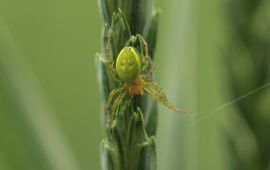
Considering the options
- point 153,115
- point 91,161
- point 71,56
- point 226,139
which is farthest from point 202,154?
point 153,115

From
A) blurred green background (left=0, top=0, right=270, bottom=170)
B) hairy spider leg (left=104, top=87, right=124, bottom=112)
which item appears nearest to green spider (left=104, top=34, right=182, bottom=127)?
hairy spider leg (left=104, top=87, right=124, bottom=112)

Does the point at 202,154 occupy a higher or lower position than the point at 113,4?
lower

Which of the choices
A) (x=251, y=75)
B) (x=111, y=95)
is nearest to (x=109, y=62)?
(x=111, y=95)

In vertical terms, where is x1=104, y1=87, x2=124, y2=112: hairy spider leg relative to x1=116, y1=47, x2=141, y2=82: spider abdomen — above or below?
below

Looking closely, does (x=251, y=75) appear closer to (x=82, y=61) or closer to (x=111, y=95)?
(x=111, y=95)

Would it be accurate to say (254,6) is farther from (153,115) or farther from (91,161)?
(91,161)

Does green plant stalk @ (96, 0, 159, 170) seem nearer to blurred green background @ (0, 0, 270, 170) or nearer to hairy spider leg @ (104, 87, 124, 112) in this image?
hairy spider leg @ (104, 87, 124, 112)
